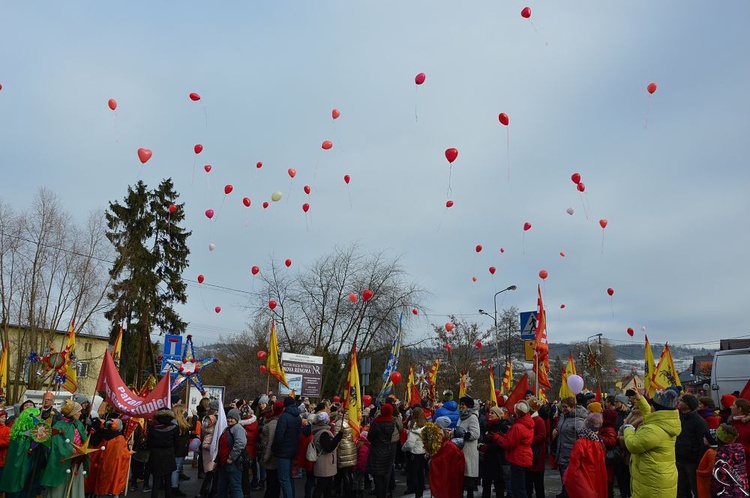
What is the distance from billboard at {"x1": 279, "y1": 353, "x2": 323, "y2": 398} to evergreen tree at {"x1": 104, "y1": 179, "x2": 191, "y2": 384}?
1727 centimetres

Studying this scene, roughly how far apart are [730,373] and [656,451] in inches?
456

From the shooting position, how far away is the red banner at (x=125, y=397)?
33.0 ft

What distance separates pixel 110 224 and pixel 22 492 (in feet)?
103

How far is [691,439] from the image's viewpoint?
866 cm

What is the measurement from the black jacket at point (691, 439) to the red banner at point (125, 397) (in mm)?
7915

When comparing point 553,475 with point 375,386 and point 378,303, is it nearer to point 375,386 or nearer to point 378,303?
point 378,303

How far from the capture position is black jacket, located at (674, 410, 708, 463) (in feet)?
28.2

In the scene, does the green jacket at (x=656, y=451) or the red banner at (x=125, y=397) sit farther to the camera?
the red banner at (x=125, y=397)

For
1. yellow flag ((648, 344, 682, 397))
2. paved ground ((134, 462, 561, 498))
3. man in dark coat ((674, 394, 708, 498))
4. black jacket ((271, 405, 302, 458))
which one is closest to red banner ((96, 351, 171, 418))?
black jacket ((271, 405, 302, 458))

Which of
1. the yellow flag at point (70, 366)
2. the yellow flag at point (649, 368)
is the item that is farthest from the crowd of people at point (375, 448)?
the yellow flag at point (649, 368)

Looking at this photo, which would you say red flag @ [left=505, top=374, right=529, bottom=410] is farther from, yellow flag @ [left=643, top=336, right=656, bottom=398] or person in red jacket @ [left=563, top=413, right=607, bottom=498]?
yellow flag @ [left=643, top=336, right=656, bottom=398]

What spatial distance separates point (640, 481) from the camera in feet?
22.2

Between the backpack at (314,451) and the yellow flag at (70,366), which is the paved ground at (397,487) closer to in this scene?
the backpack at (314,451)

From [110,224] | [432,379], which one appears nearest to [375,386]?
[432,379]
